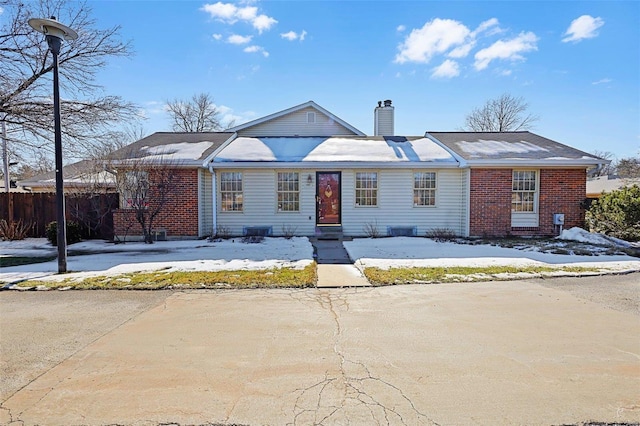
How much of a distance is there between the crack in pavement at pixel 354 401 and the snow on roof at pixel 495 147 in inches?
450

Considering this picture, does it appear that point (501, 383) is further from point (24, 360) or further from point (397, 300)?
point (24, 360)

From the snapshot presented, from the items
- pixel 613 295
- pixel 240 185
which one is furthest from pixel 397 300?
pixel 240 185

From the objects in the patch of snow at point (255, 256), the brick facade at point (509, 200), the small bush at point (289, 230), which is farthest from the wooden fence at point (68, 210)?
the brick facade at point (509, 200)

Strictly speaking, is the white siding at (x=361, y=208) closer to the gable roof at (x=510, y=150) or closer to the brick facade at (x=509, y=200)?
the brick facade at (x=509, y=200)

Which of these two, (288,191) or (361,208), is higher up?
(288,191)

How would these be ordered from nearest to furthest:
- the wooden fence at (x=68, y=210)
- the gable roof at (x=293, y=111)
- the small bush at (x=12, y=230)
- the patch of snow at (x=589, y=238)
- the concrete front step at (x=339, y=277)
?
the concrete front step at (x=339, y=277) < the patch of snow at (x=589, y=238) < the wooden fence at (x=68, y=210) < the small bush at (x=12, y=230) < the gable roof at (x=293, y=111)

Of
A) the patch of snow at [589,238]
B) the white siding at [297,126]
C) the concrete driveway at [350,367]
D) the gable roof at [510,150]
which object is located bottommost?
the concrete driveway at [350,367]

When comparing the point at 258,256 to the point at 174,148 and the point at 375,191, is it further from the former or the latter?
the point at 174,148

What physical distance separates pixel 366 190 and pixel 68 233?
33.4 ft

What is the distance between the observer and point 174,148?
13.9 meters

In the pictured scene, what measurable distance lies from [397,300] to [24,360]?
4.77 m

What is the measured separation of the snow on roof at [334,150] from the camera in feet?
42.5

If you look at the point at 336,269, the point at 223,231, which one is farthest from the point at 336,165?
the point at 336,269

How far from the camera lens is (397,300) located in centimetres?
566
